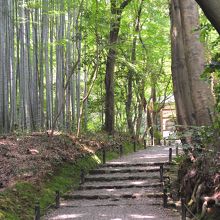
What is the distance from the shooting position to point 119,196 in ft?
28.2

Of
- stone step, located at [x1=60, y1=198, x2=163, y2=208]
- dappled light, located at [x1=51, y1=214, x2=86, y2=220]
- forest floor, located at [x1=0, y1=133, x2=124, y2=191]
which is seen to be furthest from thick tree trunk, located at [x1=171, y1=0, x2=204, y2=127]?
forest floor, located at [x1=0, y1=133, x2=124, y2=191]

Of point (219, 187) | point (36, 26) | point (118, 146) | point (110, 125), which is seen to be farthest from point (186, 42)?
point (110, 125)

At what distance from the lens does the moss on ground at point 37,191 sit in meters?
6.55

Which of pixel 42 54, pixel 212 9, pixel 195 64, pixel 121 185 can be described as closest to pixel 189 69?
pixel 195 64

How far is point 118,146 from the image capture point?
15727 mm

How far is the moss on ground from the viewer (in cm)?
655

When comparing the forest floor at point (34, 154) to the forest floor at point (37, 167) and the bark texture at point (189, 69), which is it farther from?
the bark texture at point (189, 69)

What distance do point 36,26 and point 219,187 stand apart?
9395mm

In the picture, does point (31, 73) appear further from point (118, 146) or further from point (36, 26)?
point (118, 146)

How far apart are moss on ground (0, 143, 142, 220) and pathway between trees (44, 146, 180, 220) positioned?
0.29m

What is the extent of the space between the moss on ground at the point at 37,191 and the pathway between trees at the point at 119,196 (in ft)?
0.96

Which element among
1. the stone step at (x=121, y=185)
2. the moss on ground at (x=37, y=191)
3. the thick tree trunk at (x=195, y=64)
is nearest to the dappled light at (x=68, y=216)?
the moss on ground at (x=37, y=191)

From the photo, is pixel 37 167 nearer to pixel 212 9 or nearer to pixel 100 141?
pixel 100 141

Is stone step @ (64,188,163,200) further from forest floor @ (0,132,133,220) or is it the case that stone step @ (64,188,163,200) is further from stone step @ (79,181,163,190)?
forest floor @ (0,132,133,220)
